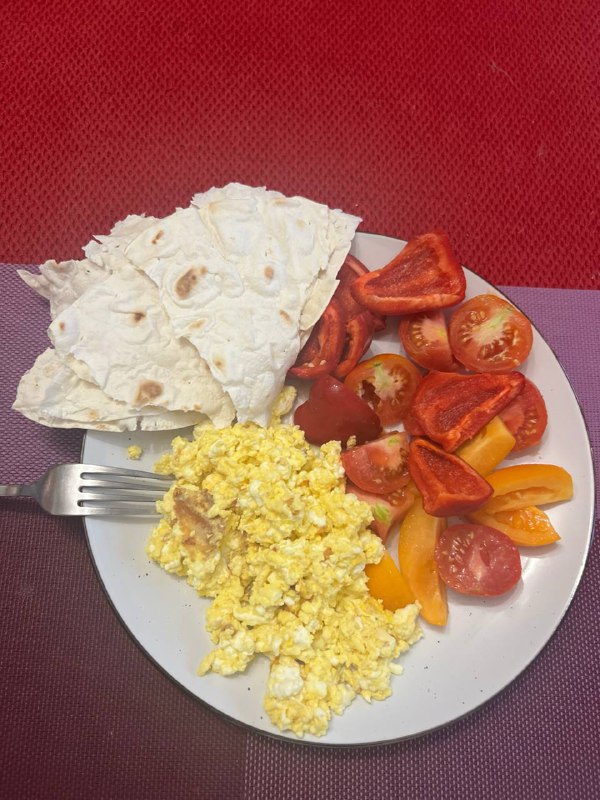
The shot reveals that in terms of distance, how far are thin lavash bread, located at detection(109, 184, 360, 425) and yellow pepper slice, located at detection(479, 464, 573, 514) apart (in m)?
0.71

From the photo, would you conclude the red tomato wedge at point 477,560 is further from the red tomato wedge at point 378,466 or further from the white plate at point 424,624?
the red tomato wedge at point 378,466

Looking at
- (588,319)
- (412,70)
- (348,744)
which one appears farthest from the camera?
(412,70)

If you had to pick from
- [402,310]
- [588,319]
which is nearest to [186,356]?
[402,310]

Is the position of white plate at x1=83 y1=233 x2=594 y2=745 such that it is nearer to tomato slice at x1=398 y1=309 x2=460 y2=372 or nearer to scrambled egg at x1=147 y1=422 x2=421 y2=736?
scrambled egg at x1=147 y1=422 x2=421 y2=736

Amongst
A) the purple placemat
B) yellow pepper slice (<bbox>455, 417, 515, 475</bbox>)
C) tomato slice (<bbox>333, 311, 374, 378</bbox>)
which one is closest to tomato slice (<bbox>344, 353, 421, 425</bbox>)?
tomato slice (<bbox>333, 311, 374, 378</bbox>)

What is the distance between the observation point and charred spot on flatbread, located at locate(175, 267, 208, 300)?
5.83 ft

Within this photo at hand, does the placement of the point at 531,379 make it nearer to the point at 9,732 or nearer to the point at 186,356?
the point at 186,356

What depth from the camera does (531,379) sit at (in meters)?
1.92

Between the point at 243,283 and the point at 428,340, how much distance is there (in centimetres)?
59

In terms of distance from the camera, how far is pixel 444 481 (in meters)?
1.77

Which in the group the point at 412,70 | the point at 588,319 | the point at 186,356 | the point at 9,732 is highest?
the point at 412,70

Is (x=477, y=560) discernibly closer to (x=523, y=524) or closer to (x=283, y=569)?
(x=523, y=524)

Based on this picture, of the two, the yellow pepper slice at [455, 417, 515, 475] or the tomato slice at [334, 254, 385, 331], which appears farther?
the tomato slice at [334, 254, 385, 331]

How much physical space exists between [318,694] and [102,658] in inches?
26.5
